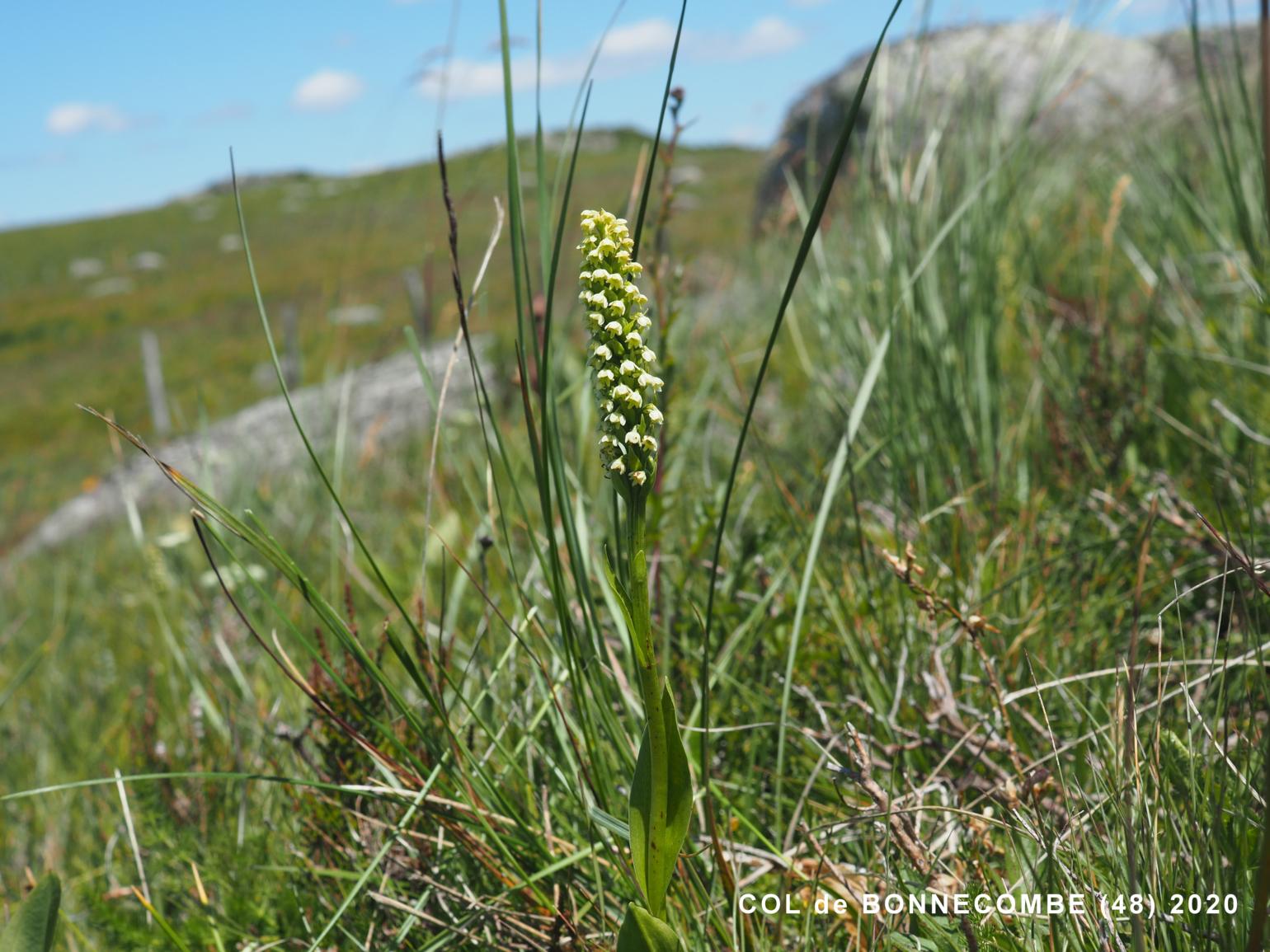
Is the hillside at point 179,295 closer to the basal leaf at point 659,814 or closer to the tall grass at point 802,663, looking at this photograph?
the tall grass at point 802,663

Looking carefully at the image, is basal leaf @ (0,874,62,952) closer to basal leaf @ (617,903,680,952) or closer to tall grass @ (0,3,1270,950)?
tall grass @ (0,3,1270,950)

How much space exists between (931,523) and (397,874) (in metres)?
1.17

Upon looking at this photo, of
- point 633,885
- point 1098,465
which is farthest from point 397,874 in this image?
point 1098,465

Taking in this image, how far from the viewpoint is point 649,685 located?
2.49 ft

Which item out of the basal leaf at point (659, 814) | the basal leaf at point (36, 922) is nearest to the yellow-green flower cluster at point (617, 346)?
the basal leaf at point (659, 814)

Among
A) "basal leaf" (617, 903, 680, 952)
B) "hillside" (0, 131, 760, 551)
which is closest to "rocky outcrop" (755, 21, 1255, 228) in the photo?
"basal leaf" (617, 903, 680, 952)

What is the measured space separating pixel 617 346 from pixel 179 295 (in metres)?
47.2

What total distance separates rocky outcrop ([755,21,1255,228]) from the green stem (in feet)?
3.31

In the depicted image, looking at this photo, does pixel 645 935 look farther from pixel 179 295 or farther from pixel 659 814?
pixel 179 295

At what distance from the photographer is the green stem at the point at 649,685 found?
0.76 m

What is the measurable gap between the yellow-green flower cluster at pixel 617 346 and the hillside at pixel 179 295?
6.39 m

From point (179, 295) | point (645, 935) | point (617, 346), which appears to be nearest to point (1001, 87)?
point (617, 346)

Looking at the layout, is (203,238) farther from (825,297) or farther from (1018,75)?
(825,297)

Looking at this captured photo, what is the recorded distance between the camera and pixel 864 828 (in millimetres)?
1154
